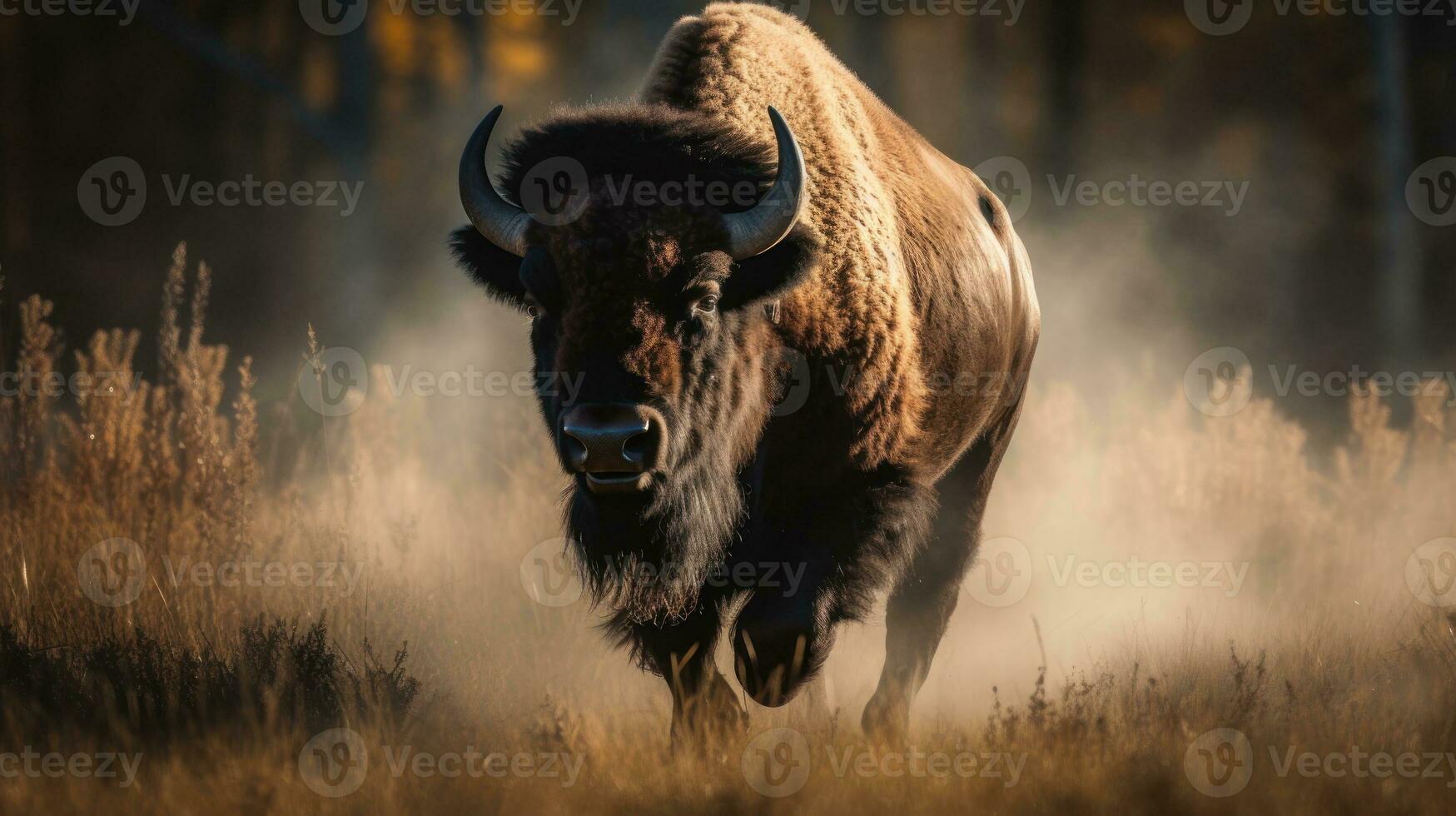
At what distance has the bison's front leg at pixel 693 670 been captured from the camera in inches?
139

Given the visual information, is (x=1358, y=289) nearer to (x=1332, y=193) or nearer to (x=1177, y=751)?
(x=1332, y=193)

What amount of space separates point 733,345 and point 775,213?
405 mm

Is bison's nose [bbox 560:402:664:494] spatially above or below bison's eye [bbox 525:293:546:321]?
below

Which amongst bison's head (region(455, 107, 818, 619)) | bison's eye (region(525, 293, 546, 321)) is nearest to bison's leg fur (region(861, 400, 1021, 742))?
bison's head (region(455, 107, 818, 619))

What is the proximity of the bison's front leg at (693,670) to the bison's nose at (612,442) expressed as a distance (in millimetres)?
813

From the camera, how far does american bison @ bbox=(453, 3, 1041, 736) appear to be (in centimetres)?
326

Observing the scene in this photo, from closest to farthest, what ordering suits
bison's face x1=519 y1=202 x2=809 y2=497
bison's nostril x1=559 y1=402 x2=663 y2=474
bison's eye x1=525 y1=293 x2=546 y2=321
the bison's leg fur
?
bison's nostril x1=559 y1=402 x2=663 y2=474
bison's face x1=519 y1=202 x2=809 y2=497
bison's eye x1=525 y1=293 x2=546 y2=321
the bison's leg fur

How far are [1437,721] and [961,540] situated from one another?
2144mm

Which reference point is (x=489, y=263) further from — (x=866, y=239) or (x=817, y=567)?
(x=817, y=567)

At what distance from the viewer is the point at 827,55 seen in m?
4.84

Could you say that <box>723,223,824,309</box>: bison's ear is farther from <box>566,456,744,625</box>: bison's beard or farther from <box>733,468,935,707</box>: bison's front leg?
<box>733,468,935,707</box>: bison's front leg

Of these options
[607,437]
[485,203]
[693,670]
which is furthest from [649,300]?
[693,670]

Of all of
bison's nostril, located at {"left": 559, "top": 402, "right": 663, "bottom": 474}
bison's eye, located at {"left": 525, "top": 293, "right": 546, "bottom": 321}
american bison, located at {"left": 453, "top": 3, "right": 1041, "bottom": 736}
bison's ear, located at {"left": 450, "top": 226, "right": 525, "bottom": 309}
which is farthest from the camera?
bison's ear, located at {"left": 450, "top": 226, "right": 525, "bottom": 309}

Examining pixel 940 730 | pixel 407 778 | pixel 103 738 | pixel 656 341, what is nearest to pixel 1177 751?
pixel 940 730
